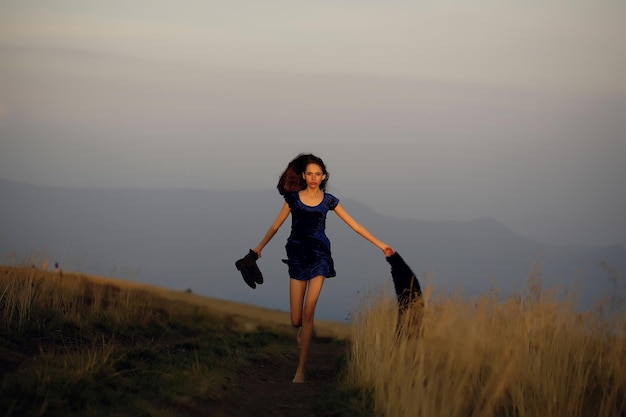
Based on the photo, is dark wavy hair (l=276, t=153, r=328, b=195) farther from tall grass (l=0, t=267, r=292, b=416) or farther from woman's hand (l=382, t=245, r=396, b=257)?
tall grass (l=0, t=267, r=292, b=416)

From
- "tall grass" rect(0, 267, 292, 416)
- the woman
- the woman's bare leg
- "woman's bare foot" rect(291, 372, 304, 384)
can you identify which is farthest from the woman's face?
"tall grass" rect(0, 267, 292, 416)

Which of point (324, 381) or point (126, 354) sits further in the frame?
point (324, 381)

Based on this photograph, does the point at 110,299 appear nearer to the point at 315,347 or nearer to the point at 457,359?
the point at 315,347

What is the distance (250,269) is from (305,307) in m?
1.08

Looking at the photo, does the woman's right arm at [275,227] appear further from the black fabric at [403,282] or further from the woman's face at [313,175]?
the black fabric at [403,282]

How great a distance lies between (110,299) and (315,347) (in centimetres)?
393

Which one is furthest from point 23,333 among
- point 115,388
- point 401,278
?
point 401,278

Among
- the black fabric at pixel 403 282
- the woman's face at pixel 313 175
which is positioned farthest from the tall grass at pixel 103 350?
the woman's face at pixel 313 175

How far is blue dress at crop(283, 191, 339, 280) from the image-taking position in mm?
9844

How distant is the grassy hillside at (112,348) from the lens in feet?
24.8

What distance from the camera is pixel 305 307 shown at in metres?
9.84

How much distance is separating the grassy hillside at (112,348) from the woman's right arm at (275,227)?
148cm

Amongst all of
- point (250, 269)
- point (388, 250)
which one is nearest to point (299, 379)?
point (250, 269)

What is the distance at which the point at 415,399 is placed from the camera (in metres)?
7.48
